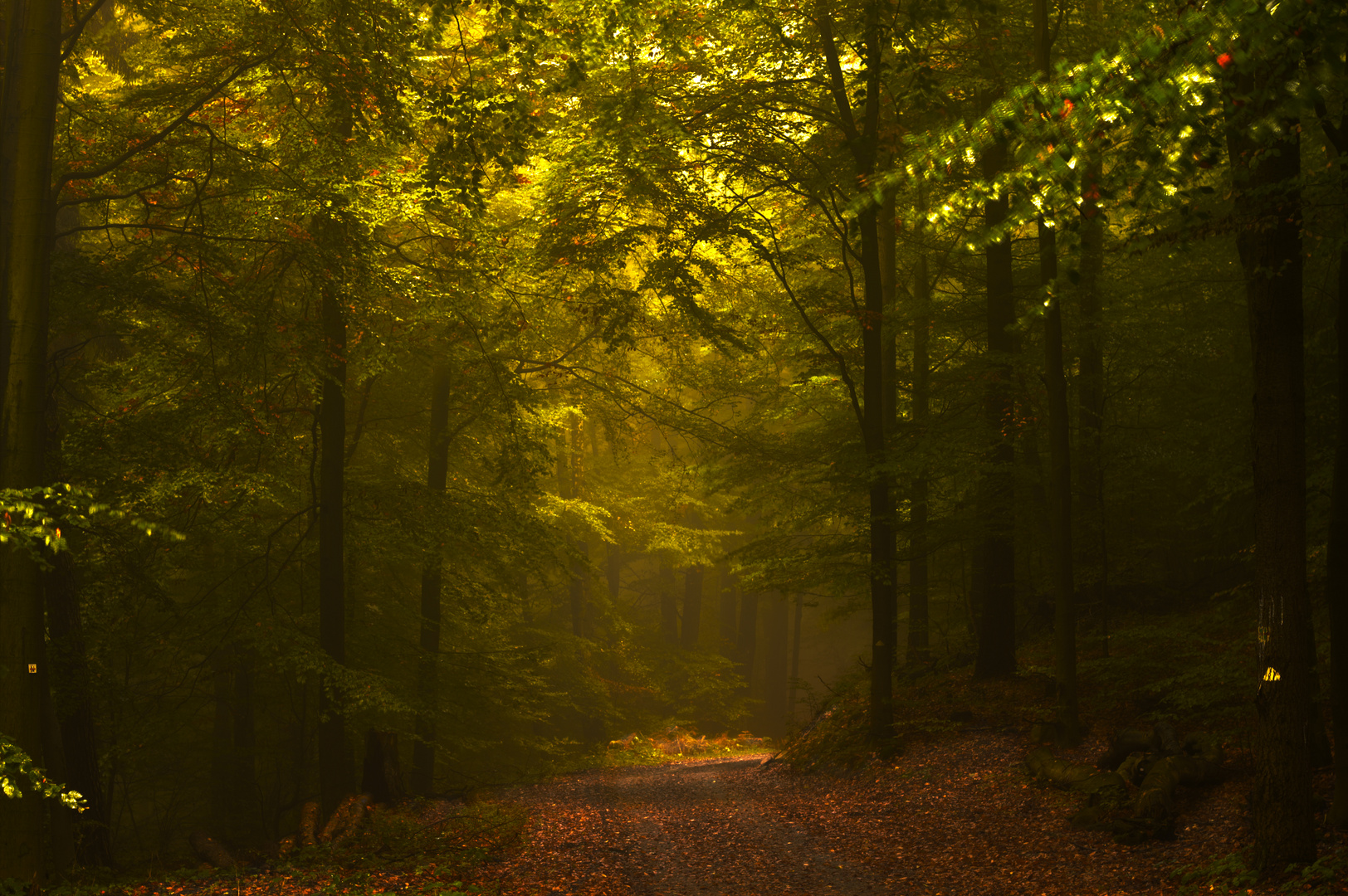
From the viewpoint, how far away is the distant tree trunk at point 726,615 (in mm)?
34656

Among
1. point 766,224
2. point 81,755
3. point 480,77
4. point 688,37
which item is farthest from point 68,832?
point 688,37

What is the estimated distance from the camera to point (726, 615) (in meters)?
39.9

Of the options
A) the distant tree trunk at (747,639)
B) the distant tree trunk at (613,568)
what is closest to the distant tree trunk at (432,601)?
the distant tree trunk at (613,568)

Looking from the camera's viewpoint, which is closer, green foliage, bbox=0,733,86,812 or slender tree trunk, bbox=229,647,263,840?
green foliage, bbox=0,733,86,812

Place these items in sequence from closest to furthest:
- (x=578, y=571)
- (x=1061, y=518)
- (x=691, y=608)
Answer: (x=1061, y=518)
(x=578, y=571)
(x=691, y=608)

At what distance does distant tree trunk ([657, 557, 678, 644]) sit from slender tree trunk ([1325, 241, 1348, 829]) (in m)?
27.0

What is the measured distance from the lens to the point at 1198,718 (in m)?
9.57

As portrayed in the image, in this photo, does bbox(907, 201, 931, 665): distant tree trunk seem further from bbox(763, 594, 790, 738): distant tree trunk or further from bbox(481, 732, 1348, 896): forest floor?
bbox(763, 594, 790, 738): distant tree trunk

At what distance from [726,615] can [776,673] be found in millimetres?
6030

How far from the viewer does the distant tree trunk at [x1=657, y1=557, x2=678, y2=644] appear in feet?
109

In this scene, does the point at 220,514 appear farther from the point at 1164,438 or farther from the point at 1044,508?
the point at 1164,438

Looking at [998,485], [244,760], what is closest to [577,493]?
[244,760]

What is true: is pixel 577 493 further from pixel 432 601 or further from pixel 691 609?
pixel 691 609

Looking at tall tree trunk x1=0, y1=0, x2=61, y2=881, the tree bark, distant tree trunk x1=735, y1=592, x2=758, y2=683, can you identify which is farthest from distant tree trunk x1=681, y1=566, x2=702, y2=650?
tall tree trunk x1=0, y1=0, x2=61, y2=881
